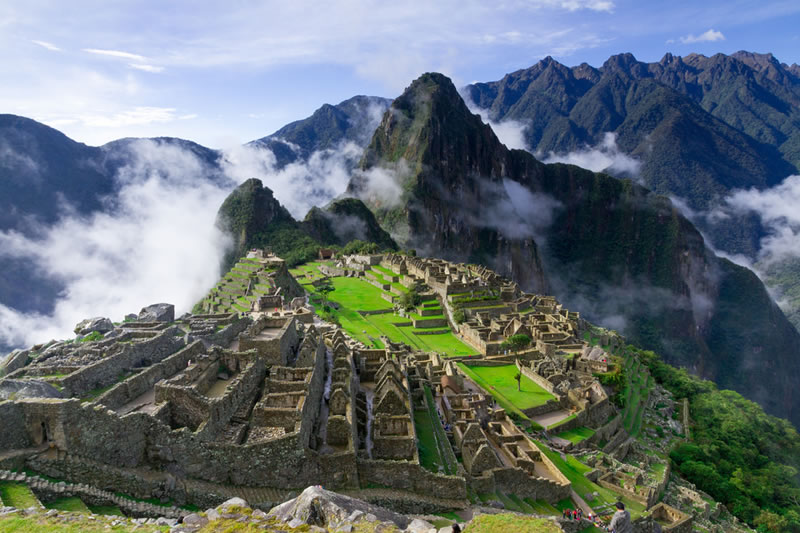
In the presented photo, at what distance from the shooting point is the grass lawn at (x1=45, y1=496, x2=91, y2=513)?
10336mm

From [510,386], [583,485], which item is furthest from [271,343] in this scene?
[510,386]

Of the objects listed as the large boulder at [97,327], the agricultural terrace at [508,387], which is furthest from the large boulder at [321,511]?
the agricultural terrace at [508,387]

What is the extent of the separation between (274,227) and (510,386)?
87.6 m

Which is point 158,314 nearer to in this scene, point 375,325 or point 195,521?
point 195,521

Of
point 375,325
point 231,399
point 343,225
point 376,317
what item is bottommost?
point 375,325

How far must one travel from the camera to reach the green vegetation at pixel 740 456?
119ft

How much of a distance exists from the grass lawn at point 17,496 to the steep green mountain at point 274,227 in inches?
3304

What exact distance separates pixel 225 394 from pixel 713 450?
4186 centimetres

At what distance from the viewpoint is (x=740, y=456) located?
1673 inches

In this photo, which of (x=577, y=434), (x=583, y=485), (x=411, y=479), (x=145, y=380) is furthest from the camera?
(x=577, y=434)

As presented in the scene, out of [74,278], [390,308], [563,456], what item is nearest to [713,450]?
[563,456]

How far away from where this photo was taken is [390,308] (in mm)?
59969

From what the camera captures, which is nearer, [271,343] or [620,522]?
[620,522]

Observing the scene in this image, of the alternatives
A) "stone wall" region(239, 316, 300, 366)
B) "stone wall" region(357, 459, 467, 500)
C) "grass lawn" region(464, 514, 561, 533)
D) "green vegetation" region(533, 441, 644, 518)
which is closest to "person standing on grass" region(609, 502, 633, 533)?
"grass lawn" region(464, 514, 561, 533)
